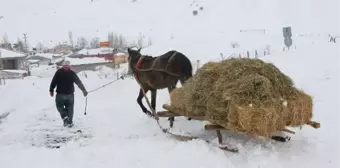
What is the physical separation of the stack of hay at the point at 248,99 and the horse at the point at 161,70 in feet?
7.74

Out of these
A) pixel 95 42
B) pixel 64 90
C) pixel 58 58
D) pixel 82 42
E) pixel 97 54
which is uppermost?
pixel 82 42

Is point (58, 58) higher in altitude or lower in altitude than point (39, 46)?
lower

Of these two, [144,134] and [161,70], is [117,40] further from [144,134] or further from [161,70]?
[144,134]

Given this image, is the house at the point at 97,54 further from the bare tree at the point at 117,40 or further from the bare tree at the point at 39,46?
the bare tree at the point at 39,46

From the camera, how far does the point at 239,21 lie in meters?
101

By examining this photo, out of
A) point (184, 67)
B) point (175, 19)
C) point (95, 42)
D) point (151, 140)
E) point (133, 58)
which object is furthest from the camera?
point (95, 42)

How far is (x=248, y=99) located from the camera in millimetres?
5699

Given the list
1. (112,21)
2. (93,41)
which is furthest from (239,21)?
(112,21)

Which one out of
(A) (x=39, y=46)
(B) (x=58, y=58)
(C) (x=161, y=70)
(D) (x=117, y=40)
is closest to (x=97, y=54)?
(D) (x=117, y=40)

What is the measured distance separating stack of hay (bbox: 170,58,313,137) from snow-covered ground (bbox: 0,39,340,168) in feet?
1.75

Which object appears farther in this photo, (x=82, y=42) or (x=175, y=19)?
(x=82, y=42)

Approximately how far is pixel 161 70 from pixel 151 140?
231 centimetres

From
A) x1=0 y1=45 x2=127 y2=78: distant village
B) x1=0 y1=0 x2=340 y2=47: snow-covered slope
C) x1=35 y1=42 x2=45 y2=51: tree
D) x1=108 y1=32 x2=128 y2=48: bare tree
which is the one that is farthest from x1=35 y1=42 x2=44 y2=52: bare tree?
x1=108 y1=32 x2=128 y2=48: bare tree

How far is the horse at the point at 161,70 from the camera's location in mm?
9352
